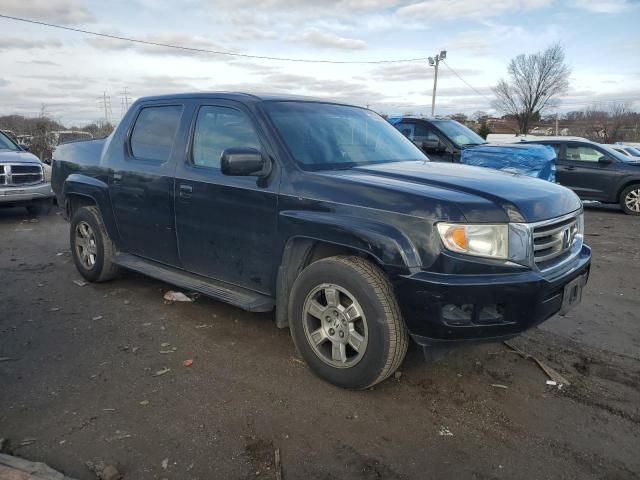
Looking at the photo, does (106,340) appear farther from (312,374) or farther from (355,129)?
(355,129)

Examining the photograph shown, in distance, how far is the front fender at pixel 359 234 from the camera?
2.98m

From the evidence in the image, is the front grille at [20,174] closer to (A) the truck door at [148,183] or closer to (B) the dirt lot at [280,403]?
(B) the dirt lot at [280,403]

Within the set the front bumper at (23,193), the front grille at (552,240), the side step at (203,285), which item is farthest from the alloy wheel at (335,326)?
the front bumper at (23,193)

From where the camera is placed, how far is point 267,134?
148 inches

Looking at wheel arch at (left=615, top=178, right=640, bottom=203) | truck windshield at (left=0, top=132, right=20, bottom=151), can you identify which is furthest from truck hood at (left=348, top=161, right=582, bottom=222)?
wheel arch at (left=615, top=178, right=640, bottom=203)

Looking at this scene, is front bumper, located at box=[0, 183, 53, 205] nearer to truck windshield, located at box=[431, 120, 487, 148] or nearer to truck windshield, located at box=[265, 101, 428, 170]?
truck windshield, located at box=[265, 101, 428, 170]

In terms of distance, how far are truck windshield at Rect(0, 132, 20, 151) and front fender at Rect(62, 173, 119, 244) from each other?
6.03 metres

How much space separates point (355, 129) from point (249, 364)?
6.78ft

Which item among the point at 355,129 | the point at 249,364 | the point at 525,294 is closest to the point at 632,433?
the point at 525,294

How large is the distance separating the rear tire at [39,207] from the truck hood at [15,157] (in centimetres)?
74

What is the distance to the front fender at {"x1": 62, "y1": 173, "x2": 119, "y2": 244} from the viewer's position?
509cm

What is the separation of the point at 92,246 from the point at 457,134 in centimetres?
786

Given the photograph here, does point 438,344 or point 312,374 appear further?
point 312,374

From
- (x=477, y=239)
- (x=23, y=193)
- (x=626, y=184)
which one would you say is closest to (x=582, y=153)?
(x=626, y=184)
